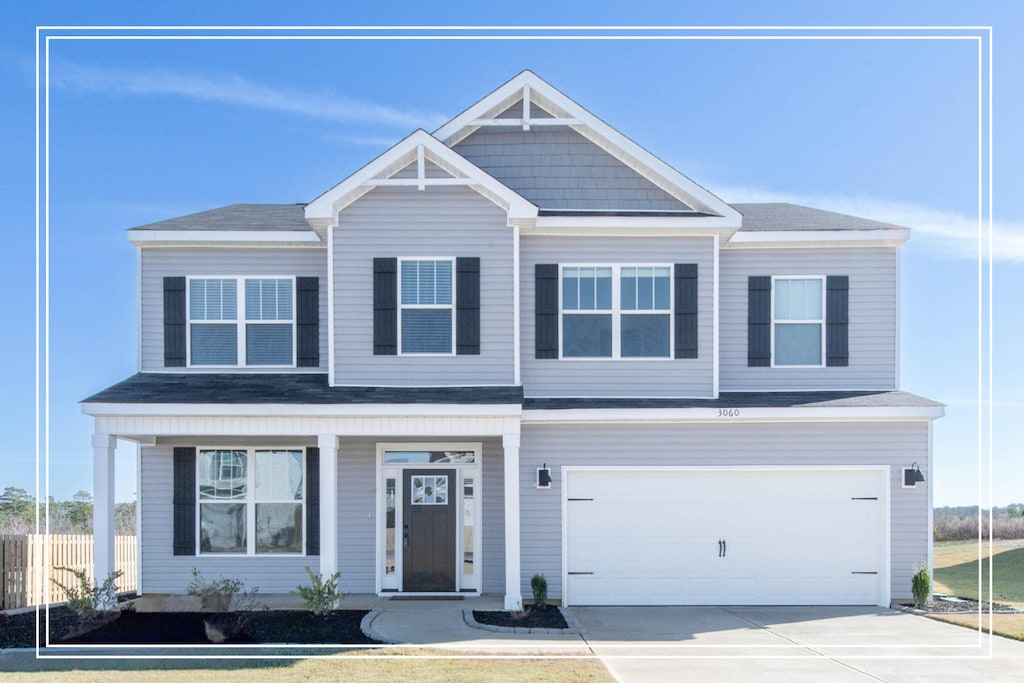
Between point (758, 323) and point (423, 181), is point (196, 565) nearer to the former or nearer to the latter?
point (423, 181)

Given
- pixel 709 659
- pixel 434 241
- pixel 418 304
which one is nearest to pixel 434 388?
pixel 418 304

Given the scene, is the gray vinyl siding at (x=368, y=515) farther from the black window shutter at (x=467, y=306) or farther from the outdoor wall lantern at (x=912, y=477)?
the outdoor wall lantern at (x=912, y=477)

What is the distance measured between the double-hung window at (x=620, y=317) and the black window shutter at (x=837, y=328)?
275cm

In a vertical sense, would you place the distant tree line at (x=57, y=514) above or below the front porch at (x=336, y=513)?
below

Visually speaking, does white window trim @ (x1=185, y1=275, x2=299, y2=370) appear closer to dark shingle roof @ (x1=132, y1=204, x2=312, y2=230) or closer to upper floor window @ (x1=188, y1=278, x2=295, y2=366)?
upper floor window @ (x1=188, y1=278, x2=295, y2=366)

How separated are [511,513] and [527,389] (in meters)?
2.25

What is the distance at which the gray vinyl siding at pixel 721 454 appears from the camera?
14.3 metres

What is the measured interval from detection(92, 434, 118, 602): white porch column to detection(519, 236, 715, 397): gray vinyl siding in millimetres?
6221

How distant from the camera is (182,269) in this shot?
1531cm

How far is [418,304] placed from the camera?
14438 mm

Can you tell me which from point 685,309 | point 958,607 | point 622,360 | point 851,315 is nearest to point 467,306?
point 622,360

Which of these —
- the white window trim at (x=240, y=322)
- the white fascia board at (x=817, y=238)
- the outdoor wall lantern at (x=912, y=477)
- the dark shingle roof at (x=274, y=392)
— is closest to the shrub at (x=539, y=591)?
the dark shingle roof at (x=274, y=392)

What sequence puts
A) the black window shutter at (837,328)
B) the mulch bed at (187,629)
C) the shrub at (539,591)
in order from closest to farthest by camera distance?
the mulch bed at (187,629) < the shrub at (539,591) < the black window shutter at (837,328)

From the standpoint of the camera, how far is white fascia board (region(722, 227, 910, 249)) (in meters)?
15.3
